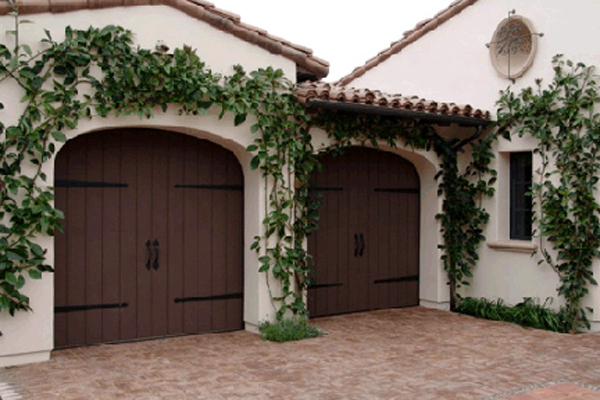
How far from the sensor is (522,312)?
27.4 ft

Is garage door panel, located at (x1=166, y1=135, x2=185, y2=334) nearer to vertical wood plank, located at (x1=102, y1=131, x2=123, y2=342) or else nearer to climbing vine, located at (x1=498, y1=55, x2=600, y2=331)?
vertical wood plank, located at (x1=102, y1=131, x2=123, y2=342)

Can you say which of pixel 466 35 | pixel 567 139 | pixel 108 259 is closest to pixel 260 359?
pixel 108 259

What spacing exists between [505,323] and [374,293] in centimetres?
179

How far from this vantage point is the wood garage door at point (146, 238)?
6746mm

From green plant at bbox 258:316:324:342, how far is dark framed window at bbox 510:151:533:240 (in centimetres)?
332

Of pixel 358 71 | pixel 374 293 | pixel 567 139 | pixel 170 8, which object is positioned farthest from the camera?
pixel 358 71

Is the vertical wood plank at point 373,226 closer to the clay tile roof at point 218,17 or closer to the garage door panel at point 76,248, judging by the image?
the clay tile roof at point 218,17

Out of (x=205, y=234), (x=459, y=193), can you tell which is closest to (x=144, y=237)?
(x=205, y=234)

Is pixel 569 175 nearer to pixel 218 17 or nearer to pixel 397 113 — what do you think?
pixel 397 113

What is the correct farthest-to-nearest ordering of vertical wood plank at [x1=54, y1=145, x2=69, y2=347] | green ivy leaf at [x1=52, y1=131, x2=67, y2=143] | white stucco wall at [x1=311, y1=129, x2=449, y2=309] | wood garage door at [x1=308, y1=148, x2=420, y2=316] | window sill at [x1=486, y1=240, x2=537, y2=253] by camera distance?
1. white stucco wall at [x1=311, y1=129, x2=449, y2=309]
2. wood garage door at [x1=308, y1=148, x2=420, y2=316]
3. window sill at [x1=486, y1=240, x2=537, y2=253]
4. vertical wood plank at [x1=54, y1=145, x2=69, y2=347]
5. green ivy leaf at [x1=52, y1=131, x2=67, y2=143]

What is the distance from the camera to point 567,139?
7930 millimetres

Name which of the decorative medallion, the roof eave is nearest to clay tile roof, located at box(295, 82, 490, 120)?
the roof eave

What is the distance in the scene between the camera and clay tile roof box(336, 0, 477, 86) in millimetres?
9453

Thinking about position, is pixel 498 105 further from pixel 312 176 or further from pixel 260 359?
pixel 260 359
